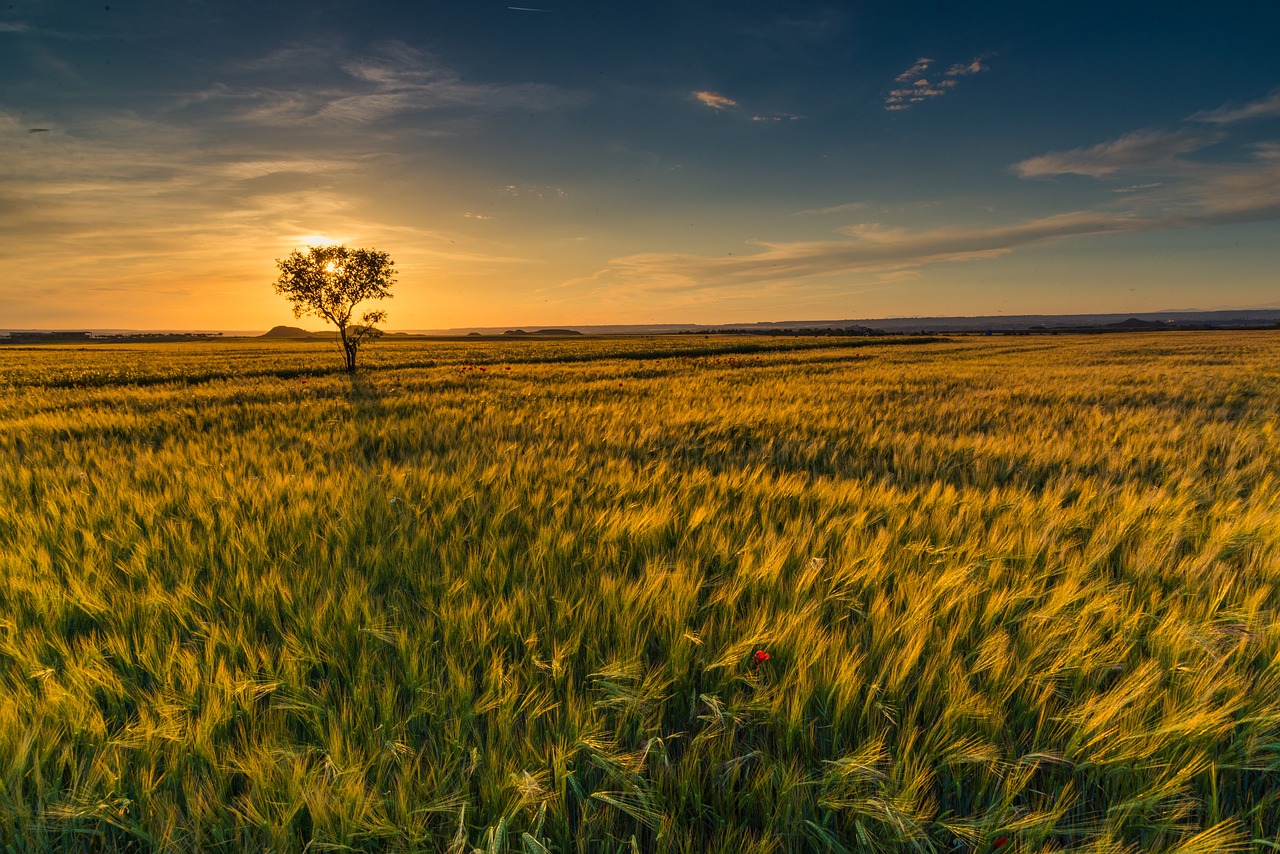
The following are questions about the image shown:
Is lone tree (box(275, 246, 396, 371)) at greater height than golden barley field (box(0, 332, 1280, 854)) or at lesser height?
greater

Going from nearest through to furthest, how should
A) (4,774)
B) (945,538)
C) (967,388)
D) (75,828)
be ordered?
(75,828), (4,774), (945,538), (967,388)

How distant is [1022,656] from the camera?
2.00 metres

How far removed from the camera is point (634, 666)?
1.81m

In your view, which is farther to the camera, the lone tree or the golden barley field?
the lone tree

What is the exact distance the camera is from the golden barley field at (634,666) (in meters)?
1.37

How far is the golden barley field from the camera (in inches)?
54.1

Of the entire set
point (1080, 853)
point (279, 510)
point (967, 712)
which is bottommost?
point (1080, 853)

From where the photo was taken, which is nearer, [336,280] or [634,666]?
[634,666]

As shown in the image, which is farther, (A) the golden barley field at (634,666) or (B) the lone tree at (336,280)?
(B) the lone tree at (336,280)

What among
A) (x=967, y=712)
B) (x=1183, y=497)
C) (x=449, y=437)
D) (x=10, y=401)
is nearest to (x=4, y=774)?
(x=967, y=712)

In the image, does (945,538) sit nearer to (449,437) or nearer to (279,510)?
(279,510)

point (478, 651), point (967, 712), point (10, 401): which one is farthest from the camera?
point (10, 401)

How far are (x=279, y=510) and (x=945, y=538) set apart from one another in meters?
4.24

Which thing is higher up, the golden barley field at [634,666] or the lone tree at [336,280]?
the lone tree at [336,280]
